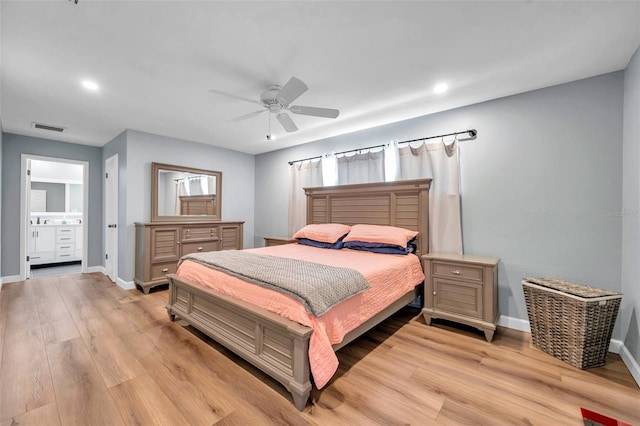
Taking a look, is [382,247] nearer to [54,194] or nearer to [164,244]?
[164,244]

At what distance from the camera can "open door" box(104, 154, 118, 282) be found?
432cm

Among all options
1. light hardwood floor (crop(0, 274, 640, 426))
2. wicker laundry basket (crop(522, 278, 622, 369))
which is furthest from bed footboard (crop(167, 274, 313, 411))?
wicker laundry basket (crop(522, 278, 622, 369))

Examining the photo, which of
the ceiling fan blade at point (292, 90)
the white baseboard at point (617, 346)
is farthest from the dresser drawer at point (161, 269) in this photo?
the white baseboard at point (617, 346)

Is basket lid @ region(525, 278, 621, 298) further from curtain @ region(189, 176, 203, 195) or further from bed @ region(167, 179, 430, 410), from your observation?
curtain @ region(189, 176, 203, 195)

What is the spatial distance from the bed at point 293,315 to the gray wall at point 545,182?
2.20ft

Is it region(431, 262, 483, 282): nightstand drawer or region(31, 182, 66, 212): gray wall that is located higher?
region(31, 182, 66, 212): gray wall

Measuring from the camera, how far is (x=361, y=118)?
11.5 feet

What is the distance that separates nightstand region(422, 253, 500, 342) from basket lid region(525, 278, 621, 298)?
379mm

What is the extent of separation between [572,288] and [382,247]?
5.59 feet

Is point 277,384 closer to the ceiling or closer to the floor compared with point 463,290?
closer to the floor

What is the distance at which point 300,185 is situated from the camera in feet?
15.4

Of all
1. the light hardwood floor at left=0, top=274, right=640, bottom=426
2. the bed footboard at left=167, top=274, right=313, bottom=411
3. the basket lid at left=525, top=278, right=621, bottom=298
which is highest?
the basket lid at left=525, top=278, right=621, bottom=298

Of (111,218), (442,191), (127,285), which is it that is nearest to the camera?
(442,191)

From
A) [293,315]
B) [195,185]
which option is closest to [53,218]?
[195,185]
